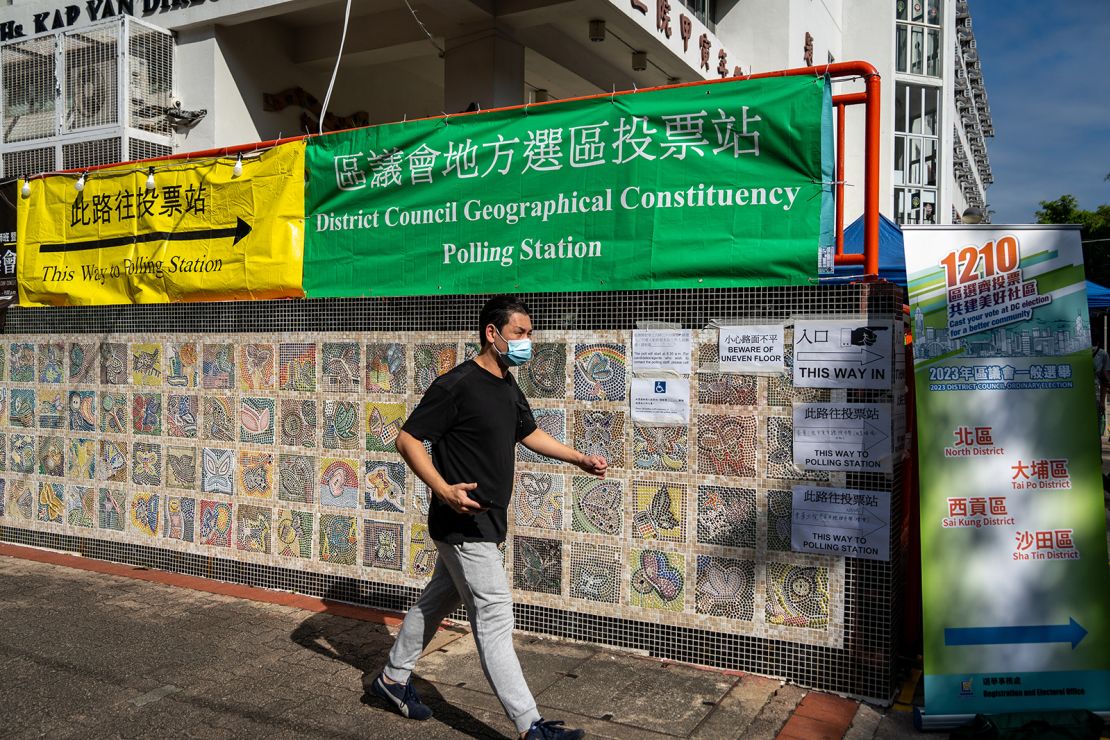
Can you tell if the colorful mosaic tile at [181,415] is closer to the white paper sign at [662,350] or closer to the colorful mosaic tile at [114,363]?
the colorful mosaic tile at [114,363]

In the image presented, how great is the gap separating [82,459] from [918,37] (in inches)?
1257

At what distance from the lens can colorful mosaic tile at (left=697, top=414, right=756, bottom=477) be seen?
4.80 m

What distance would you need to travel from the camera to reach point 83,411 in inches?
281

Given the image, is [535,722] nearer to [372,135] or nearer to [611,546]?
[611,546]

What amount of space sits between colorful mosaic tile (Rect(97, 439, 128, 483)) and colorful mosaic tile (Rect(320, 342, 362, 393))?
1.96 meters

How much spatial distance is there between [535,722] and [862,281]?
2.59 meters

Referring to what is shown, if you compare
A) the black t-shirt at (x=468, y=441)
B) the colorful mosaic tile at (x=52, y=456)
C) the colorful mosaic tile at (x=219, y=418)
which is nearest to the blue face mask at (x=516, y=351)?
the black t-shirt at (x=468, y=441)

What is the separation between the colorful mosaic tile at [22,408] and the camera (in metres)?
7.46

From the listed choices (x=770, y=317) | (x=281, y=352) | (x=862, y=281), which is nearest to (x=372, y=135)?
(x=281, y=352)

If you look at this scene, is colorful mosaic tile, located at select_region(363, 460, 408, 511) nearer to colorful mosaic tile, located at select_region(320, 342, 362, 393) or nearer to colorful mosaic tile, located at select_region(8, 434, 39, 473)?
colorful mosaic tile, located at select_region(320, 342, 362, 393)

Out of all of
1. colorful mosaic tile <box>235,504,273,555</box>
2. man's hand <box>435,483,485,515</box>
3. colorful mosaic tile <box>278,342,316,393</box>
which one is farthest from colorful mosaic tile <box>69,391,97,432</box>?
man's hand <box>435,483,485,515</box>

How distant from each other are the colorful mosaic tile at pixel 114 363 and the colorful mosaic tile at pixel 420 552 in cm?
281

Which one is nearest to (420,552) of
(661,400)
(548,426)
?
(548,426)

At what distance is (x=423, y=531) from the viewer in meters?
5.68
